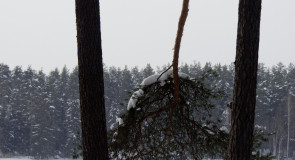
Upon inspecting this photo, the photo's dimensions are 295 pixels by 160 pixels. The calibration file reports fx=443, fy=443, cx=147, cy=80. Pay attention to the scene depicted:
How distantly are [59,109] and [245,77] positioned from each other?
56729mm

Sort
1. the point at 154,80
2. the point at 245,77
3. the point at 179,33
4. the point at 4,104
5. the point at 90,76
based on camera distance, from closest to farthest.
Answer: the point at 245,77 → the point at 90,76 → the point at 179,33 → the point at 154,80 → the point at 4,104

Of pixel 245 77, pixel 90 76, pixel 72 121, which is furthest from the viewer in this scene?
pixel 72 121

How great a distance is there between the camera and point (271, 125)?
61406mm

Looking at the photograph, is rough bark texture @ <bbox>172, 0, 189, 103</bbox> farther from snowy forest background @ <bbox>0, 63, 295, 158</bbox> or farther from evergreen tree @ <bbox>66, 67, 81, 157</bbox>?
evergreen tree @ <bbox>66, 67, 81, 157</bbox>

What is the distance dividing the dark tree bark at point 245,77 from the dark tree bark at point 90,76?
1.60 m

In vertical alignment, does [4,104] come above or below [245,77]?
above

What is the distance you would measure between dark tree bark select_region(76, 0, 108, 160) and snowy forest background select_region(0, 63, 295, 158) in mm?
50581

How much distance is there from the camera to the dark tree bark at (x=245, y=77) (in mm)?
4973

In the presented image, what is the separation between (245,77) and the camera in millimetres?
5000

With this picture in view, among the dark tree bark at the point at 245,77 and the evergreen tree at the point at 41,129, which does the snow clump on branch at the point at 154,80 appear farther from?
the evergreen tree at the point at 41,129

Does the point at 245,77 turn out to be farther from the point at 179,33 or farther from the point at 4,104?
the point at 4,104

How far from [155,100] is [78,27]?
96.5 inches

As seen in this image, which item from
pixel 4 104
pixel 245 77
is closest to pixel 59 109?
pixel 4 104

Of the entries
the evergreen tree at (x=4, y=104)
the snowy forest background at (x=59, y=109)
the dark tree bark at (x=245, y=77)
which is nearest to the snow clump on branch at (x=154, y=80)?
the dark tree bark at (x=245, y=77)
